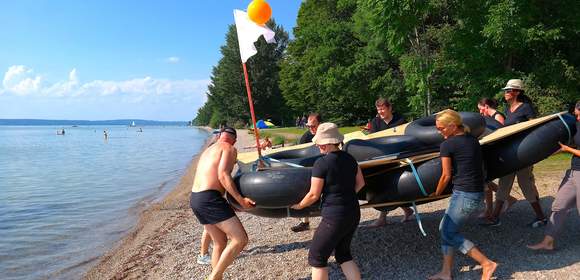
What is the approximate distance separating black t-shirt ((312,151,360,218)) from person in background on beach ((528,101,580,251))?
2.65 metres

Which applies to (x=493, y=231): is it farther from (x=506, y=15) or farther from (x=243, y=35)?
(x=506, y=15)

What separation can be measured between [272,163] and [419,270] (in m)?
2.16

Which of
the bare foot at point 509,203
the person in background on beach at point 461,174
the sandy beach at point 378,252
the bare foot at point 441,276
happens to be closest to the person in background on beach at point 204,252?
the sandy beach at point 378,252

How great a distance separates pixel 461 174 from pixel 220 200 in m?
2.41

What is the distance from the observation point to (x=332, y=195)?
3732 mm

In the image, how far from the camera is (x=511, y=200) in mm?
6664

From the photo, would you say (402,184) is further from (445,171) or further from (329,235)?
(329,235)

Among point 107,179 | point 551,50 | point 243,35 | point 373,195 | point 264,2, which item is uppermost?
point 551,50

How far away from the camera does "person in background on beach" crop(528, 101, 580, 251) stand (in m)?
4.77

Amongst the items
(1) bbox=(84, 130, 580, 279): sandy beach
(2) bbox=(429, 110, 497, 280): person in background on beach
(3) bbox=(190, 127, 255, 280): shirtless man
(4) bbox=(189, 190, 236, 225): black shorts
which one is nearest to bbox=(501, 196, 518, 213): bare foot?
(1) bbox=(84, 130, 580, 279): sandy beach

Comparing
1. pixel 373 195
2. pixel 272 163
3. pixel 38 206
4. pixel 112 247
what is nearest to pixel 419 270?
pixel 373 195

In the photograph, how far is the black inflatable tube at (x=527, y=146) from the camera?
4785mm

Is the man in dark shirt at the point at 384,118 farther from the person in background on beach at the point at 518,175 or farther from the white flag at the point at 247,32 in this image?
the white flag at the point at 247,32

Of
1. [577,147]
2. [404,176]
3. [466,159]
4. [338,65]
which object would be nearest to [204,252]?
[404,176]
